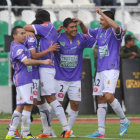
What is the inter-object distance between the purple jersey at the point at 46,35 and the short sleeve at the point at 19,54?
49 centimetres

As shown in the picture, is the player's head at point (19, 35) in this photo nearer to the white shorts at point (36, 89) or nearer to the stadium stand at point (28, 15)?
the white shorts at point (36, 89)

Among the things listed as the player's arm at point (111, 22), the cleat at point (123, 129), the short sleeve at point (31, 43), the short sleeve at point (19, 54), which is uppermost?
the player's arm at point (111, 22)

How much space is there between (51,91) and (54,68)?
0.42 m

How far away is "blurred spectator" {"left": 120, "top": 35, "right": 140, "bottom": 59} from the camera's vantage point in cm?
1673

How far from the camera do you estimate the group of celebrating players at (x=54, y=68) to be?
974 cm

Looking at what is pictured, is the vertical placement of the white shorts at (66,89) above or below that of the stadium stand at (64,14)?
below

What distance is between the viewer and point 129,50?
16.9 m

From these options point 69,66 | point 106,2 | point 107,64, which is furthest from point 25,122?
point 106,2

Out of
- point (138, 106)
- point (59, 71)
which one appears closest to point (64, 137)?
point (59, 71)

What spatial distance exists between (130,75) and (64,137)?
23.6ft

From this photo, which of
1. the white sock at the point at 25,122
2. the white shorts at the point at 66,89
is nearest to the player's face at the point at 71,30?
the white shorts at the point at 66,89

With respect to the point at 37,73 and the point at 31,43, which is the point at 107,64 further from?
the point at 31,43

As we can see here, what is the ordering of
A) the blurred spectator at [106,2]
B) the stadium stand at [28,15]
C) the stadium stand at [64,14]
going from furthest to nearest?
1. the blurred spectator at [106,2]
2. the stadium stand at [64,14]
3. the stadium stand at [28,15]

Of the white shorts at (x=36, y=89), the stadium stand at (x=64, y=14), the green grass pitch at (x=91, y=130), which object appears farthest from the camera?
the stadium stand at (x=64, y=14)
